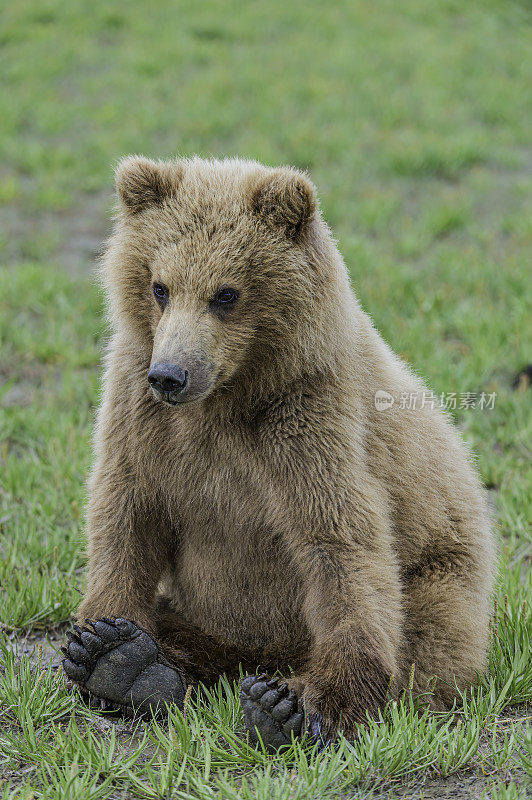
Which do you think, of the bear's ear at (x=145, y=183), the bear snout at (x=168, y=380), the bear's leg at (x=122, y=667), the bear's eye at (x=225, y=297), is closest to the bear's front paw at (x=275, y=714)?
the bear's leg at (x=122, y=667)

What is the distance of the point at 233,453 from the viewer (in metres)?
3.43

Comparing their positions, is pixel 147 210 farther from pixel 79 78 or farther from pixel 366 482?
pixel 79 78

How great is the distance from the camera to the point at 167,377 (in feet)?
10.0

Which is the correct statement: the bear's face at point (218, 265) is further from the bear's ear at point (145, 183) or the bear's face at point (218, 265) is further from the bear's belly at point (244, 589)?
the bear's belly at point (244, 589)

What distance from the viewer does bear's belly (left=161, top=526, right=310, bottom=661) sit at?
3.50 m

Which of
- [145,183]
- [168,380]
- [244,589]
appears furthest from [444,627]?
[145,183]

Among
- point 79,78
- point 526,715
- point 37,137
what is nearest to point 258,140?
point 37,137

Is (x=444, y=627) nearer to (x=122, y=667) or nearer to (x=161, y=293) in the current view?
(x=122, y=667)

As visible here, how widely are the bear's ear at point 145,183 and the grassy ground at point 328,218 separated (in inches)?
68.9

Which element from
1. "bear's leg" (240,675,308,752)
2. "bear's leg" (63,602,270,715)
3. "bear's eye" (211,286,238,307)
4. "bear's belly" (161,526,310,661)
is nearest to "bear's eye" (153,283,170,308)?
"bear's eye" (211,286,238,307)

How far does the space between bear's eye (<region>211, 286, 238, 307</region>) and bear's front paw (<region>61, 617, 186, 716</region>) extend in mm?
1105

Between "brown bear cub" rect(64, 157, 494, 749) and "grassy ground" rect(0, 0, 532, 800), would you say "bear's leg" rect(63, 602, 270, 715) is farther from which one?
"grassy ground" rect(0, 0, 532, 800)

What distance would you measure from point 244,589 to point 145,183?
4.87 feet

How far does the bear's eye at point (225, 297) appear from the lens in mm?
3289
